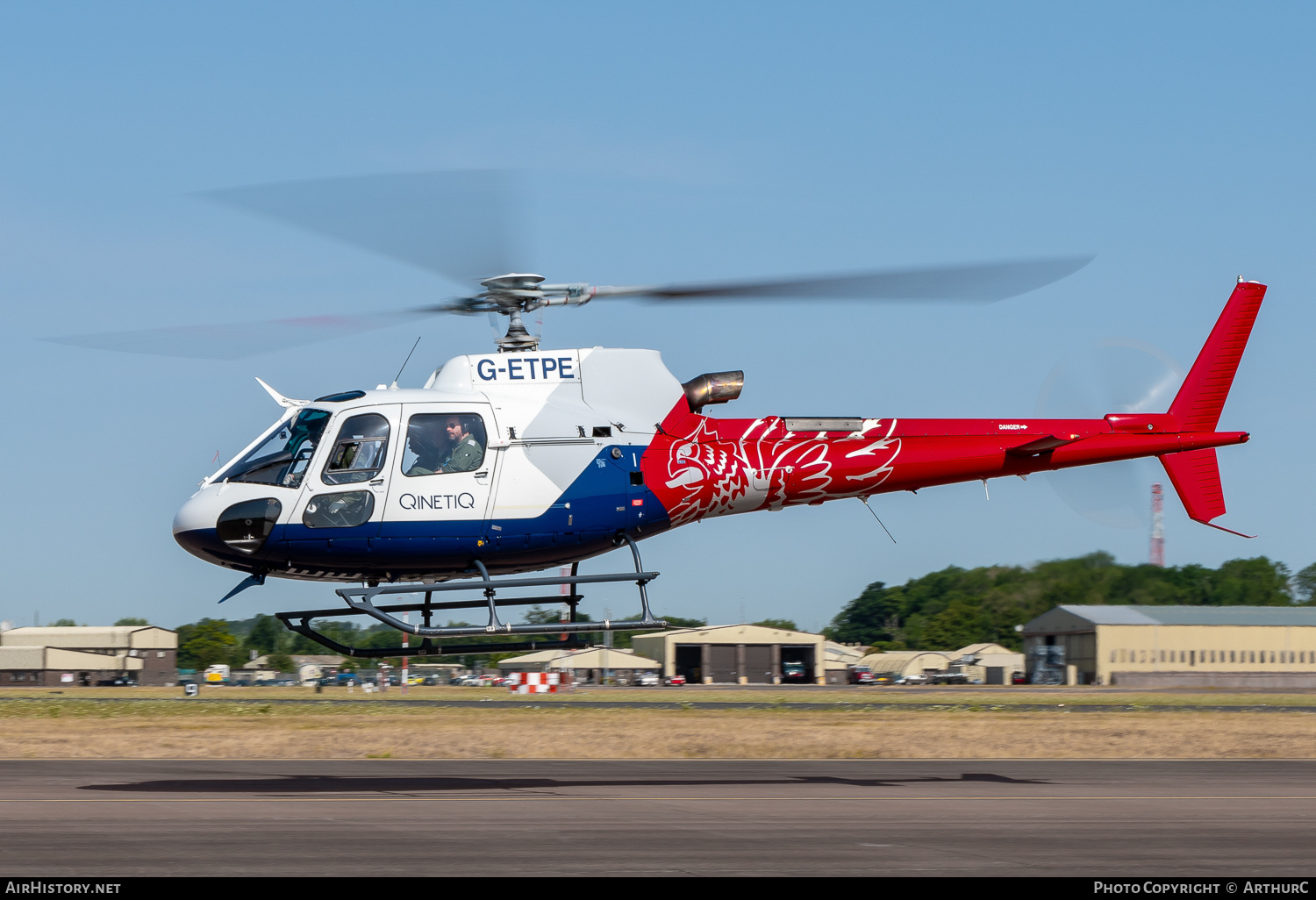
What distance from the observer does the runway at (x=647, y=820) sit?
11516 mm

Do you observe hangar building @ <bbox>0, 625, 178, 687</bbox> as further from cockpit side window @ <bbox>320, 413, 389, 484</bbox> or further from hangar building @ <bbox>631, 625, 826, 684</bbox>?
cockpit side window @ <bbox>320, 413, 389, 484</bbox>

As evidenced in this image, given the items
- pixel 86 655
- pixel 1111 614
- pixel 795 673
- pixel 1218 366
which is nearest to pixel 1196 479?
pixel 1218 366

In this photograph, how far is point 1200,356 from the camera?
21.0 meters

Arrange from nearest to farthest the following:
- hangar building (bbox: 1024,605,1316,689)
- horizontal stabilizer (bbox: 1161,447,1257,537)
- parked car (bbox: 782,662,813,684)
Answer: horizontal stabilizer (bbox: 1161,447,1257,537)
hangar building (bbox: 1024,605,1316,689)
parked car (bbox: 782,662,813,684)

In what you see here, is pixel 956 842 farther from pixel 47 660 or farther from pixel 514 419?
pixel 47 660

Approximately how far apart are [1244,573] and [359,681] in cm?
5982

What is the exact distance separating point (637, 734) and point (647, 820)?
16190 millimetres

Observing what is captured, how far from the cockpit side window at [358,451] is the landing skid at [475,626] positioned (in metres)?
1.41

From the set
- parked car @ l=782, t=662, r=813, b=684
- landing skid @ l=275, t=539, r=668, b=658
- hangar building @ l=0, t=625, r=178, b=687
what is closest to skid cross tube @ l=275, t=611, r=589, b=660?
landing skid @ l=275, t=539, r=668, b=658

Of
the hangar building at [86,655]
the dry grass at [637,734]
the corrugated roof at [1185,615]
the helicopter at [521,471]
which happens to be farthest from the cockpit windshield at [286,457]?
the hangar building at [86,655]

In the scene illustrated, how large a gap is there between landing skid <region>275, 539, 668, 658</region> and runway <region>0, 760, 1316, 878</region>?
6.14 feet

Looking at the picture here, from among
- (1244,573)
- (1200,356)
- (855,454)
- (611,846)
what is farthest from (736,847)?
(1244,573)

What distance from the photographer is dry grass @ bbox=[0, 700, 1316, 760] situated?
87.8 feet

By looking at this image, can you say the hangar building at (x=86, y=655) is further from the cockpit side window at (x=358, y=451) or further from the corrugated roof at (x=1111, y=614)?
the cockpit side window at (x=358, y=451)
